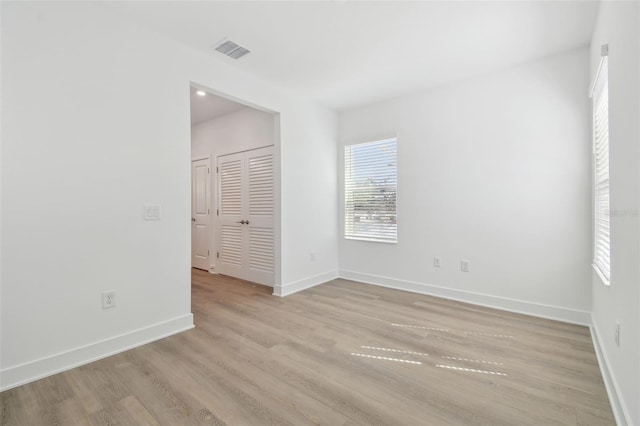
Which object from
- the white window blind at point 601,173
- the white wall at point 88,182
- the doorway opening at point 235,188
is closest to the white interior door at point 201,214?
the doorway opening at point 235,188

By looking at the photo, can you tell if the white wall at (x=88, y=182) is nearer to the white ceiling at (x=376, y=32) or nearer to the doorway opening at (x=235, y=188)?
the white ceiling at (x=376, y=32)

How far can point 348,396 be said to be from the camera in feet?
5.84

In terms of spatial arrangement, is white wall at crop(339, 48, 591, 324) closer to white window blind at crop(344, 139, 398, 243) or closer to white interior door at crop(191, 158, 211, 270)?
white window blind at crop(344, 139, 398, 243)

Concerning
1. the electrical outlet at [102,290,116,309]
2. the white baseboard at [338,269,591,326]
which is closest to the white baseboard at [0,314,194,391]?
the electrical outlet at [102,290,116,309]

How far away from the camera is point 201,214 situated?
5.47 meters

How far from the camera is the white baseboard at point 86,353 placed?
1887 millimetres

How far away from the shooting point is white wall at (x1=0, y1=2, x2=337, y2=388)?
191 centimetres

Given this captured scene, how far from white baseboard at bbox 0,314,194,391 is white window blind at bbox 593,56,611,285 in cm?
339

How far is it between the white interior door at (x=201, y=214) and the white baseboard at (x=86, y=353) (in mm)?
2751

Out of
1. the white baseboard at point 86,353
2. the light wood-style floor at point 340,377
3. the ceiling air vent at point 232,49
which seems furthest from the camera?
the ceiling air vent at point 232,49

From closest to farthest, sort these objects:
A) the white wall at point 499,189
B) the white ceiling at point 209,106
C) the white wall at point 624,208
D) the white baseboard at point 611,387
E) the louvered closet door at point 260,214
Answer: the white wall at point 624,208 < the white baseboard at point 611,387 < the white wall at point 499,189 < the white ceiling at point 209,106 < the louvered closet door at point 260,214

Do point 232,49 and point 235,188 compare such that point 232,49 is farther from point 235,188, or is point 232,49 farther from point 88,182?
point 235,188

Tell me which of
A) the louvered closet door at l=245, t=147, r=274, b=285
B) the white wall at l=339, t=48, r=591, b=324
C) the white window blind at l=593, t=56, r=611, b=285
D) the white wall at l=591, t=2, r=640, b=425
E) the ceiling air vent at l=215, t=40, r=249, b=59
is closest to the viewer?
the white wall at l=591, t=2, r=640, b=425

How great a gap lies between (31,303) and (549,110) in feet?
15.3
